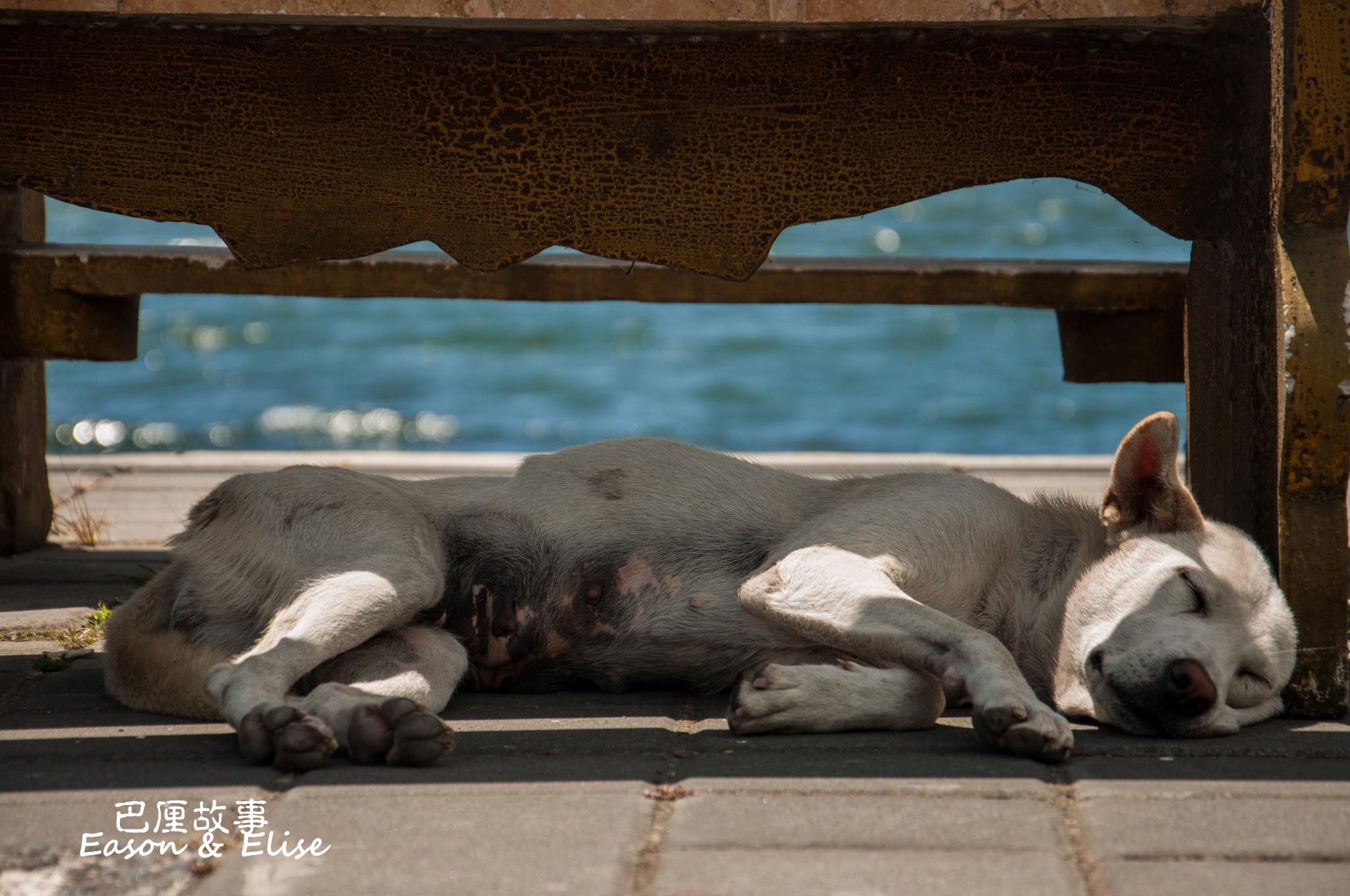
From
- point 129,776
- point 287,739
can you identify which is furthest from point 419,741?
point 129,776

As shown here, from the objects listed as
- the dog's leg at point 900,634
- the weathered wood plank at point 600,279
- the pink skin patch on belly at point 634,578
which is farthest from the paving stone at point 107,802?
the weathered wood plank at point 600,279

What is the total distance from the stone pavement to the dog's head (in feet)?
0.26

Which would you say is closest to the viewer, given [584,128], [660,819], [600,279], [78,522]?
[660,819]

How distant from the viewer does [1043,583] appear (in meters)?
3.18

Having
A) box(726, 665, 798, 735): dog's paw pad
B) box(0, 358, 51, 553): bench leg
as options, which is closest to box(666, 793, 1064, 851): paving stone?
box(726, 665, 798, 735): dog's paw pad

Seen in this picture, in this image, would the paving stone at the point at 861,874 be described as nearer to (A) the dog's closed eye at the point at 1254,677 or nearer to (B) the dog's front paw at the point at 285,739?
(B) the dog's front paw at the point at 285,739

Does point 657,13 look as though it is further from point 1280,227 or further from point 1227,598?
point 1227,598

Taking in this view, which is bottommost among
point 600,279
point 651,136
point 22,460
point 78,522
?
point 78,522

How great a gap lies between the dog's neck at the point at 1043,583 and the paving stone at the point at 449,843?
1.24m

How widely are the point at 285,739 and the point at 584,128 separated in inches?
68.3

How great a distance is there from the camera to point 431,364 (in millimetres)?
20156

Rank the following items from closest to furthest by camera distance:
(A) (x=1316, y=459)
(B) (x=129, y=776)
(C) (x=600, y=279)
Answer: (B) (x=129, y=776) < (A) (x=1316, y=459) < (C) (x=600, y=279)

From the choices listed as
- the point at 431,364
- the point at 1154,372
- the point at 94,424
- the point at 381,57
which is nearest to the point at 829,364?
the point at 431,364

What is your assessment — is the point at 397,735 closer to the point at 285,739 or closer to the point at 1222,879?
the point at 285,739
